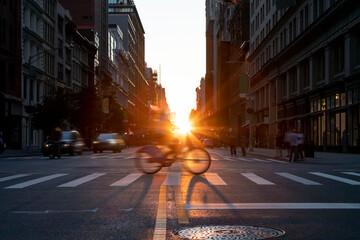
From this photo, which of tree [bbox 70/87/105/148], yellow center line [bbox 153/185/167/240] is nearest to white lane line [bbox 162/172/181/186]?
yellow center line [bbox 153/185/167/240]

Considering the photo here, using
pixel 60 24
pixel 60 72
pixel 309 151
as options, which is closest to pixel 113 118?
pixel 60 72

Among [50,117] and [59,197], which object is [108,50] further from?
[59,197]

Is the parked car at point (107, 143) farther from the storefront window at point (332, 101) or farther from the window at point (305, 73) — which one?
the window at point (305, 73)

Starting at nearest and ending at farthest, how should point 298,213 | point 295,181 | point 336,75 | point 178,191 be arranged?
1. point 298,213
2. point 178,191
3. point 295,181
4. point 336,75

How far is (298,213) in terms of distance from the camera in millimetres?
7902

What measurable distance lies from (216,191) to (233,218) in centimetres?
354

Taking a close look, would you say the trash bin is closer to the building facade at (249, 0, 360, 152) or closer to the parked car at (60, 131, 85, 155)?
the building facade at (249, 0, 360, 152)

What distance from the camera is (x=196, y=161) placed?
15055mm

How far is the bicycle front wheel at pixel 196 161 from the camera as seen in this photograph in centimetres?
1493

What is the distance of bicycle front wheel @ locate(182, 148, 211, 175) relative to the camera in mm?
14930

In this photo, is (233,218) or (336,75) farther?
(336,75)

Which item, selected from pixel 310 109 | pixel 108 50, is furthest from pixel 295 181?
pixel 108 50

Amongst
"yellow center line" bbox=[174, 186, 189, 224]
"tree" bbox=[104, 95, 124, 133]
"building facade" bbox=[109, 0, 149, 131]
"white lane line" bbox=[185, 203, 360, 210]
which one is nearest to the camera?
"yellow center line" bbox=[174, 186, 189, 224]

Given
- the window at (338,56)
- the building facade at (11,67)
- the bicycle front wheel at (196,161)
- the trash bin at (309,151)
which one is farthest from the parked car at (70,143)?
the bicycle front wheel at (196,161)
